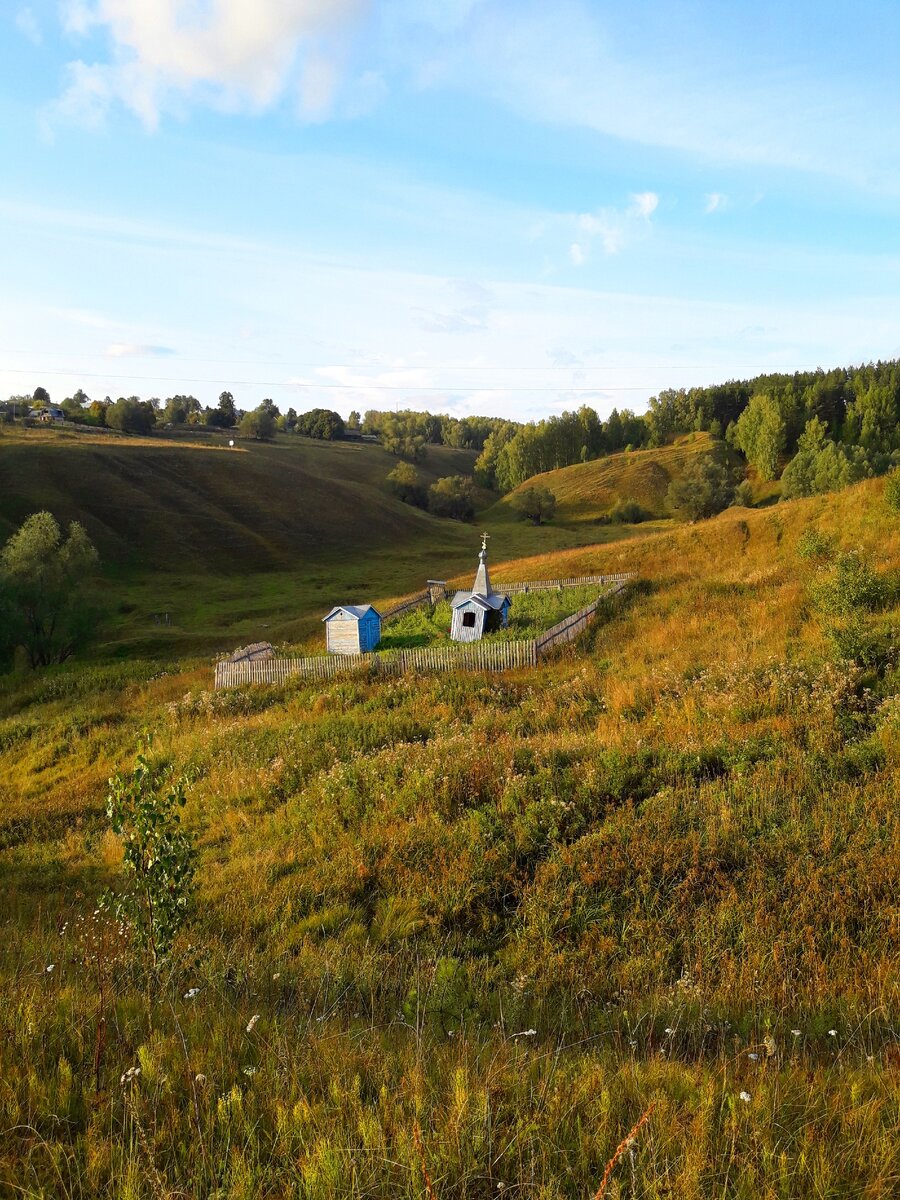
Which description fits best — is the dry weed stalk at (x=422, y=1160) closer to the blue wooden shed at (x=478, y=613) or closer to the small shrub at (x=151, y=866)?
the small shrub at (x=151, y=866)

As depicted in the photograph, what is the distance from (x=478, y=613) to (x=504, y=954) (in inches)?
765

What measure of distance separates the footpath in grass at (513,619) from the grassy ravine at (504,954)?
843 cm

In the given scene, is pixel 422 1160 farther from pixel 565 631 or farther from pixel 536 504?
pixel 536 504

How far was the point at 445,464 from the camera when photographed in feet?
472

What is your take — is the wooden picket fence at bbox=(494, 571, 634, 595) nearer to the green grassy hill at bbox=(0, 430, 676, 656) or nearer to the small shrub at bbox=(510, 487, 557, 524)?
the green grassy hill at bbox=(0, 430, 676, 656)

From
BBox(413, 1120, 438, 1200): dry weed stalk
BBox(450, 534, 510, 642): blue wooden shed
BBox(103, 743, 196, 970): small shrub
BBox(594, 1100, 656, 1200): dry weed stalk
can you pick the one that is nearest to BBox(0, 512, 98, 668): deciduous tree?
BBox(450, 534, 510, 642): blue wooden shed

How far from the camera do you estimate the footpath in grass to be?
25.9 metres

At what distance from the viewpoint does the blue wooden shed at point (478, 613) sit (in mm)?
26094

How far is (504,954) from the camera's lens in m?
6.96

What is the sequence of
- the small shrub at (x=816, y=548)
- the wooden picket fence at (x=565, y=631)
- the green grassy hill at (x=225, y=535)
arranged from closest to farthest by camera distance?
the wooden picket fence at (x=565, y=631) → the small shrub at (x=816, y=548) → the green grassy hill at (x=225, y=535)

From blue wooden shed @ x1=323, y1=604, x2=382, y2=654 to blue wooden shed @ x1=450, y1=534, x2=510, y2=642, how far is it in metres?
3.36

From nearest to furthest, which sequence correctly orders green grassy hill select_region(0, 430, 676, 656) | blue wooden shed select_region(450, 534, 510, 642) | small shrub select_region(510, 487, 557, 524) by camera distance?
blue wooden shed select_region(450, 534, 510, 642)
green grassy hill select_region(0, 430, 676, 656)
small shrub select_region(510, 487, 557, 524)

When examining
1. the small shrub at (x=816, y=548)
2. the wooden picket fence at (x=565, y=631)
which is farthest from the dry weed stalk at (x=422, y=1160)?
the small shrub at (x=816, y=548)

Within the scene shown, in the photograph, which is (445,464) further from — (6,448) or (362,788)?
(362,788)
